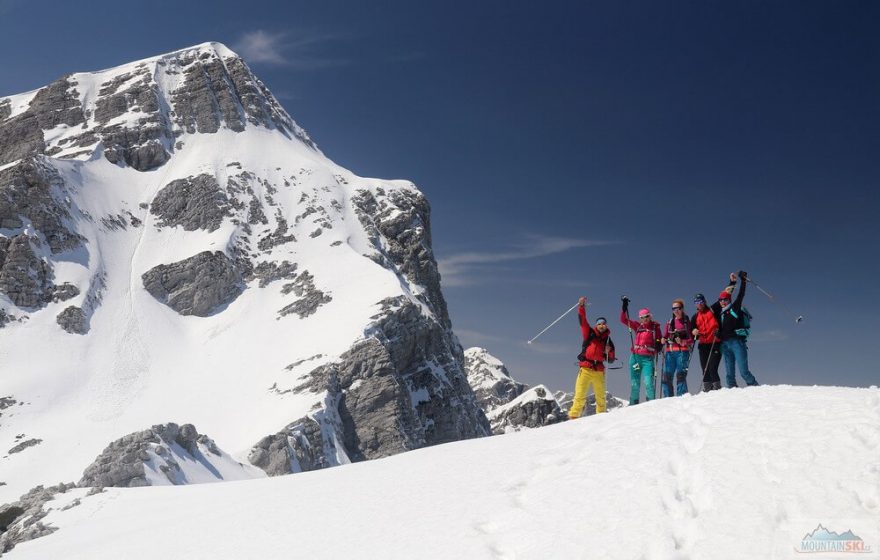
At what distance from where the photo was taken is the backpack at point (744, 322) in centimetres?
1566

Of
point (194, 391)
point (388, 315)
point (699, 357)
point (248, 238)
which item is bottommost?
point (699, 357)

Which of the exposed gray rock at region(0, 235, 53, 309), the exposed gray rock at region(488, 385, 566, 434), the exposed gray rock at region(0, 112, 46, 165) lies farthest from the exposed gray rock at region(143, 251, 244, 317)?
the exposed gray rock at region(488, 385, 566, 434)

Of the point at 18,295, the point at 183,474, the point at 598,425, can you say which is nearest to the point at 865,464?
the point at 598,425

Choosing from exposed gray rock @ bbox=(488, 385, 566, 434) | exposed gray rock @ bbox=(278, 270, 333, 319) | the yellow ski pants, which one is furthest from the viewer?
exposed gray rock @ bbox=(488, 385, 566, 434)

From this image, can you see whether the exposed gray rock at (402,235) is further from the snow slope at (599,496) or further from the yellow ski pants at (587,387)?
the snow slope at (599,496)

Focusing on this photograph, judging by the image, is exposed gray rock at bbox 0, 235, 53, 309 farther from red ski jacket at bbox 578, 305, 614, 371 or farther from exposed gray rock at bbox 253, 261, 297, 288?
red ski jacket at bbox 578, 305, 614, 371

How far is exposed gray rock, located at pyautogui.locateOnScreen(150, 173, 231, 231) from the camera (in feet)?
362

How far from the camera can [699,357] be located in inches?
637

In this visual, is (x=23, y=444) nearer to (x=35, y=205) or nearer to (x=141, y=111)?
(x=35, y=205)

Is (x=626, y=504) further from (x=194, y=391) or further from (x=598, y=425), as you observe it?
(x=194, y=391)

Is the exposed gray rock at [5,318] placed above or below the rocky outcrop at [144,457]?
above

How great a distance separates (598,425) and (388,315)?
70.7 metres

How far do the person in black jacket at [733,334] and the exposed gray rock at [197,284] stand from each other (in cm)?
9398

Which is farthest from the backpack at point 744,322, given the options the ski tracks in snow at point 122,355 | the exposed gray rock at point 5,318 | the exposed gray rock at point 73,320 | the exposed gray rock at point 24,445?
the exposed gray rock at point 5,318
